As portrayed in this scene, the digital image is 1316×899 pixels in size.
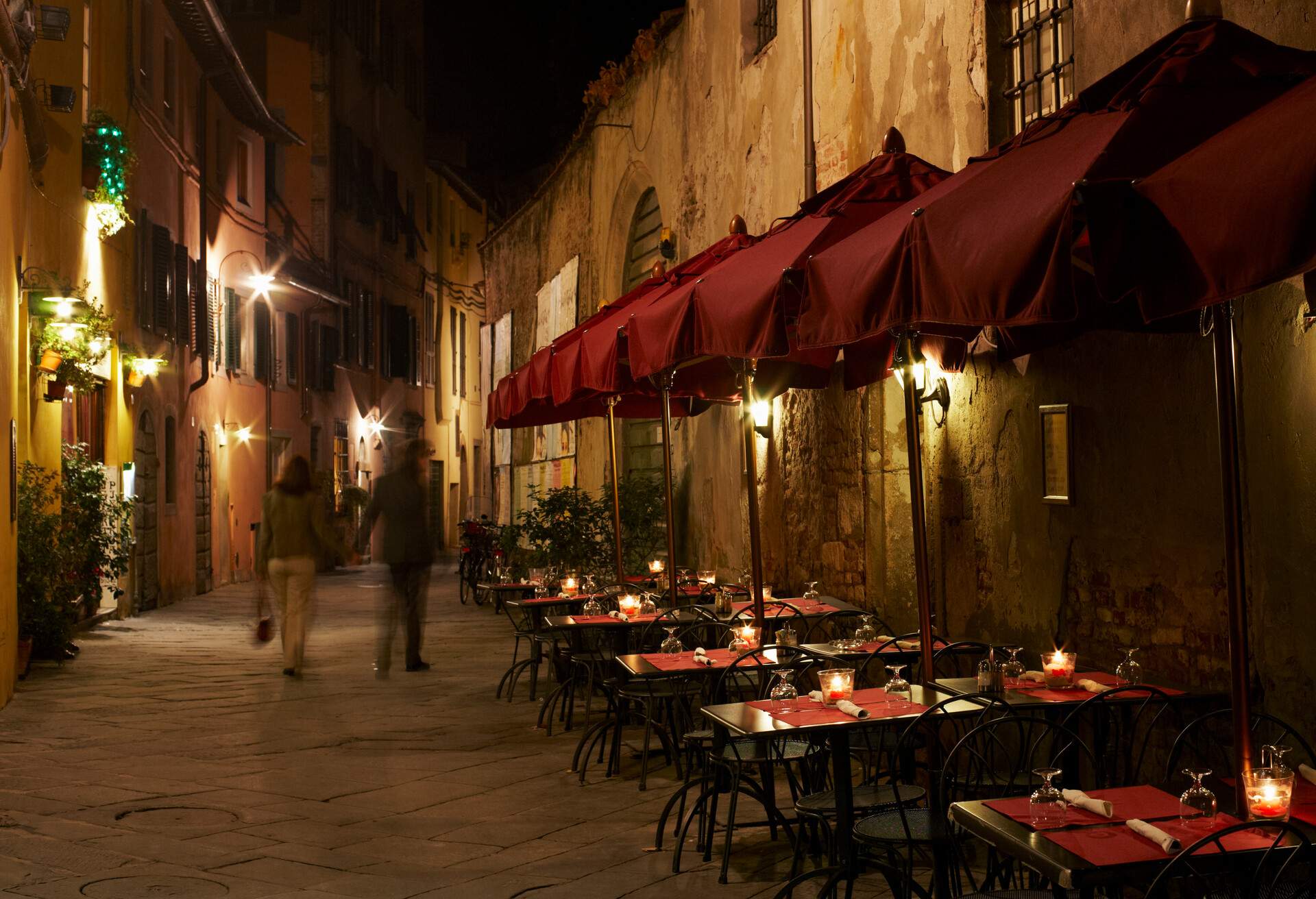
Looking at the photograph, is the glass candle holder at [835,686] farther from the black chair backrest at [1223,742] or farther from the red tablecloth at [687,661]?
the red tablecloth at [687,661]

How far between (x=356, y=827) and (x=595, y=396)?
5.05m

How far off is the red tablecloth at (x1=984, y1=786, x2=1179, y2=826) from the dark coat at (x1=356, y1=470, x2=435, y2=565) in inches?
295

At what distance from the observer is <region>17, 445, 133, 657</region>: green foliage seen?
1109 cm

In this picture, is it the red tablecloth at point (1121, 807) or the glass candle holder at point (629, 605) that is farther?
the glass candle holder at point (629, 605)

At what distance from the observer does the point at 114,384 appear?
15523 mm

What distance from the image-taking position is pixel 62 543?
11.9 metres

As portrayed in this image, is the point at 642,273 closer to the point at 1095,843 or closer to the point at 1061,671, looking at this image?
the point at 1061,671

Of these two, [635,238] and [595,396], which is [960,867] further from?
[635,238]

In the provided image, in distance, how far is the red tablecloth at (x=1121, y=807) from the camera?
10.7 feet

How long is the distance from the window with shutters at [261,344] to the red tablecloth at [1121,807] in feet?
70.5

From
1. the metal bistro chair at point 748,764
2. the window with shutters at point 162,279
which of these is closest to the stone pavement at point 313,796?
the metal bistro chair at point 748,764

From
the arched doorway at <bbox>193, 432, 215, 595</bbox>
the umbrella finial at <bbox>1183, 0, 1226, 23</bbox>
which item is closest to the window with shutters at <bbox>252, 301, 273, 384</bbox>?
the arched doorway at <bbox>193, 432, 215, 595</bbox>

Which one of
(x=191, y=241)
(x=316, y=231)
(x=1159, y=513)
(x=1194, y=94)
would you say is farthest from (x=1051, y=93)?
(x=316, y=231)

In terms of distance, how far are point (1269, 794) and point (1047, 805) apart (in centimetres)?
50
